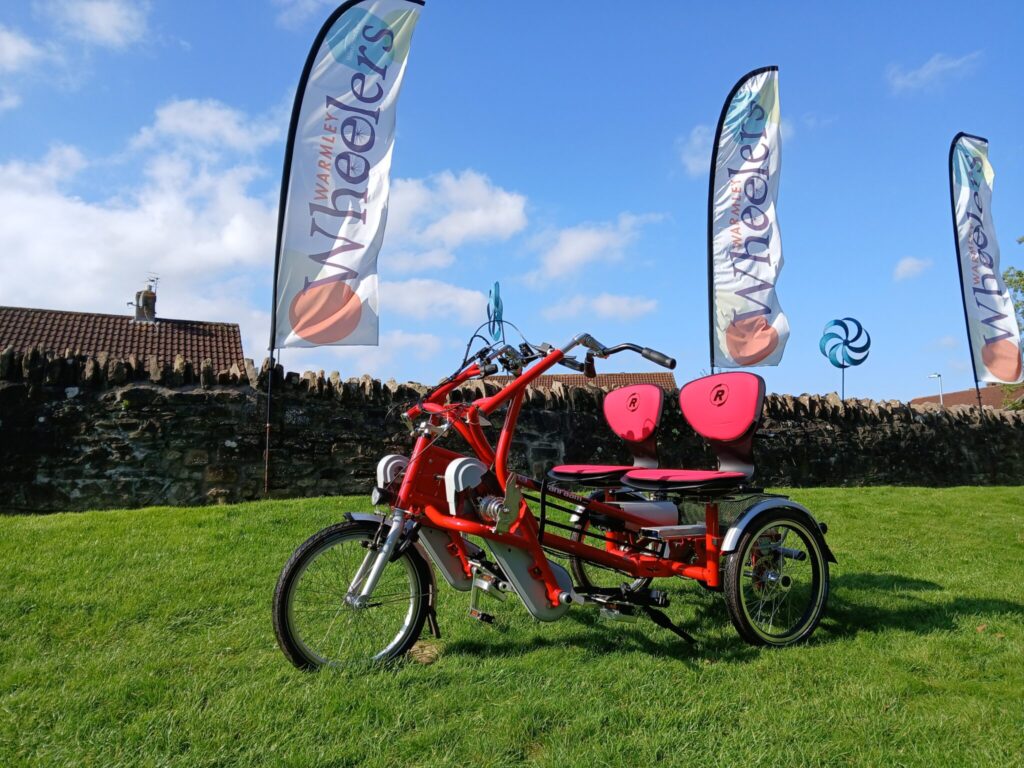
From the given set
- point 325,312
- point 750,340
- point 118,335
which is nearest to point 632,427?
point 325,312

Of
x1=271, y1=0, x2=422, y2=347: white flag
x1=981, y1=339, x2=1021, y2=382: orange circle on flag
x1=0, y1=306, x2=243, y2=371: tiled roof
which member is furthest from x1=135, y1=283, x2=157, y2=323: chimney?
x1=981, y1=339, x2=1021, y2=382: orange circle on flag

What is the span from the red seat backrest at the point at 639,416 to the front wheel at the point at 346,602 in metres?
1.63

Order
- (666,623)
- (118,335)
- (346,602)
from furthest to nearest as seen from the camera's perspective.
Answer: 1. (118,335)
2. (666,623)
3. (346,602)

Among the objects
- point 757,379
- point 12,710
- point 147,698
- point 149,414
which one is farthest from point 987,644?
point 149,414

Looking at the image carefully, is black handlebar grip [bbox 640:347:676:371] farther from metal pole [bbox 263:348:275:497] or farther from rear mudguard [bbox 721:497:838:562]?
metal pole [bbox 263:348:275:497]

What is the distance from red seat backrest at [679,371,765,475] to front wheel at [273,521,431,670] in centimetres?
164

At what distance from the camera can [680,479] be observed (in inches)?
133

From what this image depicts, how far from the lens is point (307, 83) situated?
788cm

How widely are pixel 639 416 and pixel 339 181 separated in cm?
499

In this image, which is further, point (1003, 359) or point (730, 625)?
point (1003, 359)

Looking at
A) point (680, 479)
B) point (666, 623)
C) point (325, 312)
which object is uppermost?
point (325, 312)

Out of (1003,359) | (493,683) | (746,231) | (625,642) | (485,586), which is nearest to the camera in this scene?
(493,683)

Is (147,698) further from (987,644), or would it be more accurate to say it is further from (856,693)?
(987,644)

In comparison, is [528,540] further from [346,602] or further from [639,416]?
[639,416]
